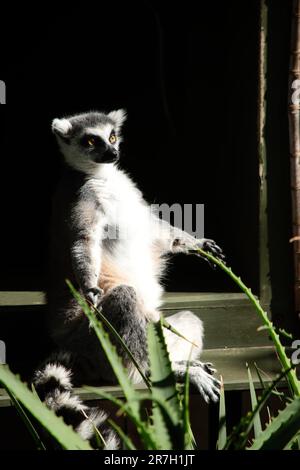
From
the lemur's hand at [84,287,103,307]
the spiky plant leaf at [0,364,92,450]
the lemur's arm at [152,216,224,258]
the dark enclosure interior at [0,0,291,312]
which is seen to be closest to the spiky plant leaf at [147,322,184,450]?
the spiky plant leaf at [0,364,92,450]

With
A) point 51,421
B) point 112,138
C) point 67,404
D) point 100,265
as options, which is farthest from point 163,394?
point 112,138

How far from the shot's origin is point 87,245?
133 inches

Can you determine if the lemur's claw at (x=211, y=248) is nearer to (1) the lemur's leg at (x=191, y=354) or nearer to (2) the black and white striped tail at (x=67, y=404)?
(1) the lemur's leg at (x=191, y=354)

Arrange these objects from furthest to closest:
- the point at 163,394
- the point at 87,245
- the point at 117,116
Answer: the point at 117,116
the point at 87,245
the point at 163,394

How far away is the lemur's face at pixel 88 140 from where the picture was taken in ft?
11.5

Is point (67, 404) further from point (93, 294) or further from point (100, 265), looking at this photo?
point (100, 265)

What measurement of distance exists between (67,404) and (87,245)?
79cm

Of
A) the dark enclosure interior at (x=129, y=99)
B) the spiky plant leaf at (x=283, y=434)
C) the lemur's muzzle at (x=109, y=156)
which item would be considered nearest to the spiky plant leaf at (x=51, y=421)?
the spiky plant leaf at (x=283, y=434)

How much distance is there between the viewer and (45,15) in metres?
5.09

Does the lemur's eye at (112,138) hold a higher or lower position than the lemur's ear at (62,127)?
lower

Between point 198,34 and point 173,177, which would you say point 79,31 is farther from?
point 173,177

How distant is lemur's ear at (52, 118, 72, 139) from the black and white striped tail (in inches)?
46.5

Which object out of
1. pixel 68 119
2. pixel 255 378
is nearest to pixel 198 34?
pixel 68 119

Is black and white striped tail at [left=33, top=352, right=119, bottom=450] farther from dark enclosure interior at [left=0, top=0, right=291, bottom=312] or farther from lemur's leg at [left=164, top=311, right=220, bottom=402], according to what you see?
dark enclosure interior at [left=0, top=0, right=291, bottom=312]
